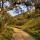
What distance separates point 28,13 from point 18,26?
0.84 feet

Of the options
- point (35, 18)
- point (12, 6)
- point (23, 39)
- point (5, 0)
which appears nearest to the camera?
point (23, 39)

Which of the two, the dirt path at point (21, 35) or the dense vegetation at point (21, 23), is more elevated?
the dense vegetation at point (21, 23)

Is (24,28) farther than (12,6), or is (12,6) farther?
(12,6)

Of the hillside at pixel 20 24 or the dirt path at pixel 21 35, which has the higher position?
the hillside at pixel 20 24

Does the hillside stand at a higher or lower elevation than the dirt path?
higher

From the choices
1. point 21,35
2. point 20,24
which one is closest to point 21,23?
point 20,24

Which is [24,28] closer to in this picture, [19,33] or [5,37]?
[19,33]

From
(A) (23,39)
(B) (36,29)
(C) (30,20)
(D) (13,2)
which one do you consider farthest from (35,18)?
(D) (13,2)

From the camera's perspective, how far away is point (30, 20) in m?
1.29

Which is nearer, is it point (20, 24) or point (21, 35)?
point (21, 35)

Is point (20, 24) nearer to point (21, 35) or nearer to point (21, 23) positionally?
point (21, 23)

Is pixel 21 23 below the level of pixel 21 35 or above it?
above

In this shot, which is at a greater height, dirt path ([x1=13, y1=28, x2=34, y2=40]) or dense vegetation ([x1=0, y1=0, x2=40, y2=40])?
dense vegetation ([x1=0, y1=0, x2=40, y2=40])

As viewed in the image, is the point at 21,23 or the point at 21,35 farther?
the point at 21,23
